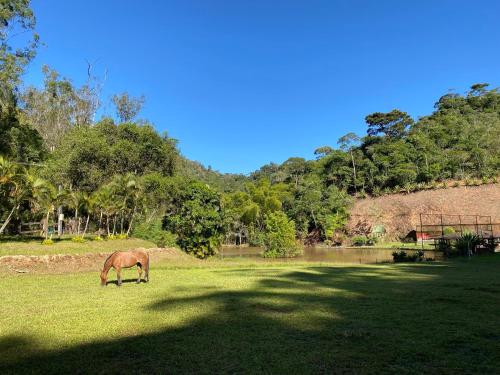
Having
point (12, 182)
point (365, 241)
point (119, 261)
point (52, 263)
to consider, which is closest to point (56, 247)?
point (52, 263)

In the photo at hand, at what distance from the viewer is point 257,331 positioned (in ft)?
22.5

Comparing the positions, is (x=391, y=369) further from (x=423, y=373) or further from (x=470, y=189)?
(x=470, y=189)

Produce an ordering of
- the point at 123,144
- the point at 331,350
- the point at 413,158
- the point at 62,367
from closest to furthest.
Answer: the point at 62,367
the point at 331,350
the point at 123,144
the point at 413,158

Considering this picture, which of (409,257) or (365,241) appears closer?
(409,257)

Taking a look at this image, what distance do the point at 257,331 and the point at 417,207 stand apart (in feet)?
215

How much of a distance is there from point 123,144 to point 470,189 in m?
57.6

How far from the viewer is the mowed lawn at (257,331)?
5.23m

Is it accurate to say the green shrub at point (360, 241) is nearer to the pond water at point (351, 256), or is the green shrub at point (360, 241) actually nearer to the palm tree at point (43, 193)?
the pond water at point (351, 256)

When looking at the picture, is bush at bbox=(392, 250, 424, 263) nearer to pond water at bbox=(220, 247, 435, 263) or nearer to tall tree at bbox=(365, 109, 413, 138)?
pond water at bbox=(220, 247, 435, 263)

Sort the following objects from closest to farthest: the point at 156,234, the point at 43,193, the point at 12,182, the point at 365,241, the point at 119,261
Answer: the point at 119,261
the point at 12,182
the point at 43,193
the point at 156,234
the point at 365,241

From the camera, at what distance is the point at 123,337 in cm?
668

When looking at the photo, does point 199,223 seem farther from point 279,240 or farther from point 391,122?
point 391,122

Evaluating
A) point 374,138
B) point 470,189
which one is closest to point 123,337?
point 470,189

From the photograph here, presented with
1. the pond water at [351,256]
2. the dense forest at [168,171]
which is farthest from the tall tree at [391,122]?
the pond water at [351,256]
